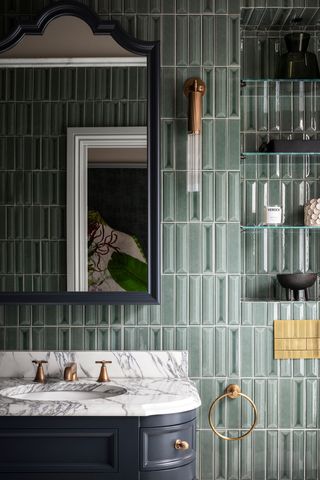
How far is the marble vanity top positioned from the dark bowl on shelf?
52 centimetres

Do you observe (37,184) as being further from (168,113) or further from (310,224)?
(310,224)

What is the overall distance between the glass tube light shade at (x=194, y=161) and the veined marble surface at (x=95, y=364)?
672 mm

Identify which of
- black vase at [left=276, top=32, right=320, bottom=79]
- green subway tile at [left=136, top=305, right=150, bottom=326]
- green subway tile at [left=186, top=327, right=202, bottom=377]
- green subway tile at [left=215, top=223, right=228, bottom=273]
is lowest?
green subway tile at [left=186, top=327, right=202, bottom=377]

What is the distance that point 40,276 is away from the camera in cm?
275

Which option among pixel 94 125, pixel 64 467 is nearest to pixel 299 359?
pixel 64 467

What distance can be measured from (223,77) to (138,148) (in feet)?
1.50

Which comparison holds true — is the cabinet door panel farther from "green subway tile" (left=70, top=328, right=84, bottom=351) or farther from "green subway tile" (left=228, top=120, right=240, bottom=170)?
"green subway tile" (left=228, top=120, right=240, bottom=170)

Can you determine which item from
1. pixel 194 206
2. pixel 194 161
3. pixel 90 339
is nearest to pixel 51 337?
pixel 90 339

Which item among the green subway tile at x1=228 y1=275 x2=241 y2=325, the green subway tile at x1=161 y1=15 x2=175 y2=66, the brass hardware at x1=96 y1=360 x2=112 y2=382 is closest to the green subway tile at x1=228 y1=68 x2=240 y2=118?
the green subway tile at x1=161 y1=15 x2=175 y2=66

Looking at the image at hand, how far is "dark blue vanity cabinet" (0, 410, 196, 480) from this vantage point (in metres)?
2.25

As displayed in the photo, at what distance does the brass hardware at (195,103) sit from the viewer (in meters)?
2.70

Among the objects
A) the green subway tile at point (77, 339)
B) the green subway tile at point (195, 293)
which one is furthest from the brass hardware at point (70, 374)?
the green subway tile at point (195, 293)

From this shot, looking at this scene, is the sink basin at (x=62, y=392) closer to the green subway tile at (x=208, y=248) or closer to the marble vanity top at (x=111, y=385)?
the marble vanity top at (x=111, y=385)

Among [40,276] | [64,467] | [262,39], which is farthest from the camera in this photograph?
[262,39]
